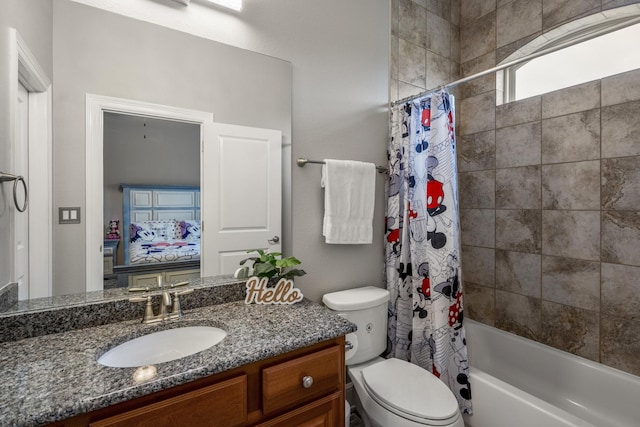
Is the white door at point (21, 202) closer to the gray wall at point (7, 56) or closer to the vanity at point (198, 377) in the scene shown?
the gray wall at point (7, 56)

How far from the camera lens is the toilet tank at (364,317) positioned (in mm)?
1571

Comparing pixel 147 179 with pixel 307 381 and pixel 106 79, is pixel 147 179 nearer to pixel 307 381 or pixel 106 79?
pixel 106 79

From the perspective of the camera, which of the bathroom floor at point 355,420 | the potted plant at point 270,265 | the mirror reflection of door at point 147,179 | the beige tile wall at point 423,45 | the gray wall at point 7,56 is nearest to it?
the gray wall at point 7,56

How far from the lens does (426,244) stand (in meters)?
1.70

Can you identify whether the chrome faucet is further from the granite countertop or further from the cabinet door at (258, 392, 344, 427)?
the cabinet door at (258, 392, 344, 427)

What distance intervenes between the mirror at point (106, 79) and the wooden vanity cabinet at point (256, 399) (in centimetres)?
62

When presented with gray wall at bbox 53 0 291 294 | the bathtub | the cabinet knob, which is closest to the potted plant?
the cabinet knob

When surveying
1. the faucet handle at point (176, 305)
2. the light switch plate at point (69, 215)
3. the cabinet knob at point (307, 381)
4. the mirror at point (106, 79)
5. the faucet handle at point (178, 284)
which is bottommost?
the cabinet knob at point (307, 381)

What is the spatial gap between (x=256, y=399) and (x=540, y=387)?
1.89 metres

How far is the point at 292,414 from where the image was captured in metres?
0.99

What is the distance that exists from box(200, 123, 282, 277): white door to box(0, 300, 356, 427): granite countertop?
0.27 m

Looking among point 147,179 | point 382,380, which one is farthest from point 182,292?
point 382,380

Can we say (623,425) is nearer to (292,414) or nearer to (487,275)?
(487,275)

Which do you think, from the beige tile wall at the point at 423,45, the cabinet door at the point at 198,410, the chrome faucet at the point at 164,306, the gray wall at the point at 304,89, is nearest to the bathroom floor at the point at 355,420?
the gray wall at the point at 304,89
